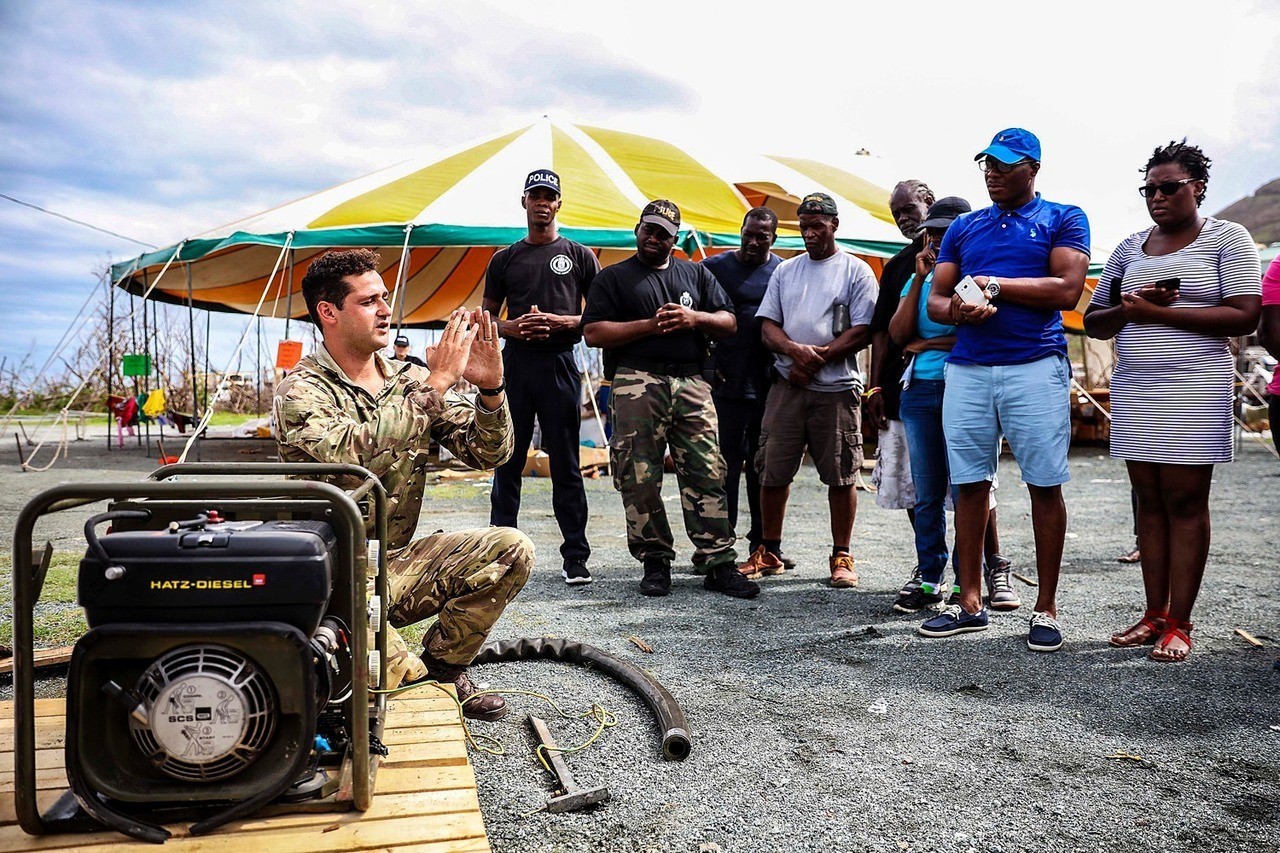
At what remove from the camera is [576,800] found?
2242mm

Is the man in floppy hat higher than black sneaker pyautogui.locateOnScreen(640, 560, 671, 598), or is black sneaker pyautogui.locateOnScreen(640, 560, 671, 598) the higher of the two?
the man in floppy hat

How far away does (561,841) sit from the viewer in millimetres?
2084

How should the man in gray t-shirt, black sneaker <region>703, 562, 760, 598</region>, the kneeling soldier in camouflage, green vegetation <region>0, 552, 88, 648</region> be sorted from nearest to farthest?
the kneeling soldier in camouflage < green vegetation <region>0, 552, 88, 648</region> < black sneaker <region>703, 562, 760, 598</region> < the man in gray t-shirt

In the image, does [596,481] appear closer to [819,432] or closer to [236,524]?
[819,432]

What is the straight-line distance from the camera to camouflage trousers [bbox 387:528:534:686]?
2572 mm

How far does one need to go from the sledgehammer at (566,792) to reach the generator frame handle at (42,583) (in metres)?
0.58

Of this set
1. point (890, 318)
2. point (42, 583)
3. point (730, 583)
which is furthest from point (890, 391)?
point (42, 583)

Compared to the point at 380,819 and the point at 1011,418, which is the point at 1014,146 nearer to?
the point at 1011,418

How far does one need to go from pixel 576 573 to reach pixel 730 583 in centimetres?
83

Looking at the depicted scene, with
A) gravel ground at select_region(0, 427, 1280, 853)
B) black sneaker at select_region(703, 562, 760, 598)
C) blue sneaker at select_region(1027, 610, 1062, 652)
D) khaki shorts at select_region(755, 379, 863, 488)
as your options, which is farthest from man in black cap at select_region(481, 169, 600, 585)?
blue sneaker at select_region(1027, 610, 1062, 652)

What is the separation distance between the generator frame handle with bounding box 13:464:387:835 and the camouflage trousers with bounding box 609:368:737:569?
9.13ft

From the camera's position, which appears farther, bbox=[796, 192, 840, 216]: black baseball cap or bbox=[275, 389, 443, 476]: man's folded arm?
bbox=[796, 192, 840, 216]: black baseball cap

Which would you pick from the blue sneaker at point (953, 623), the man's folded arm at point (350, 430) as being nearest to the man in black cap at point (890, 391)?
the blue sneaker at point (953, 623)

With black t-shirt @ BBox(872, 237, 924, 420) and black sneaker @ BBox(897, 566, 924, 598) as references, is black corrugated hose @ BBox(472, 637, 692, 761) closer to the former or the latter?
black sneaker @ BBox(897, 566, 924, 598)
